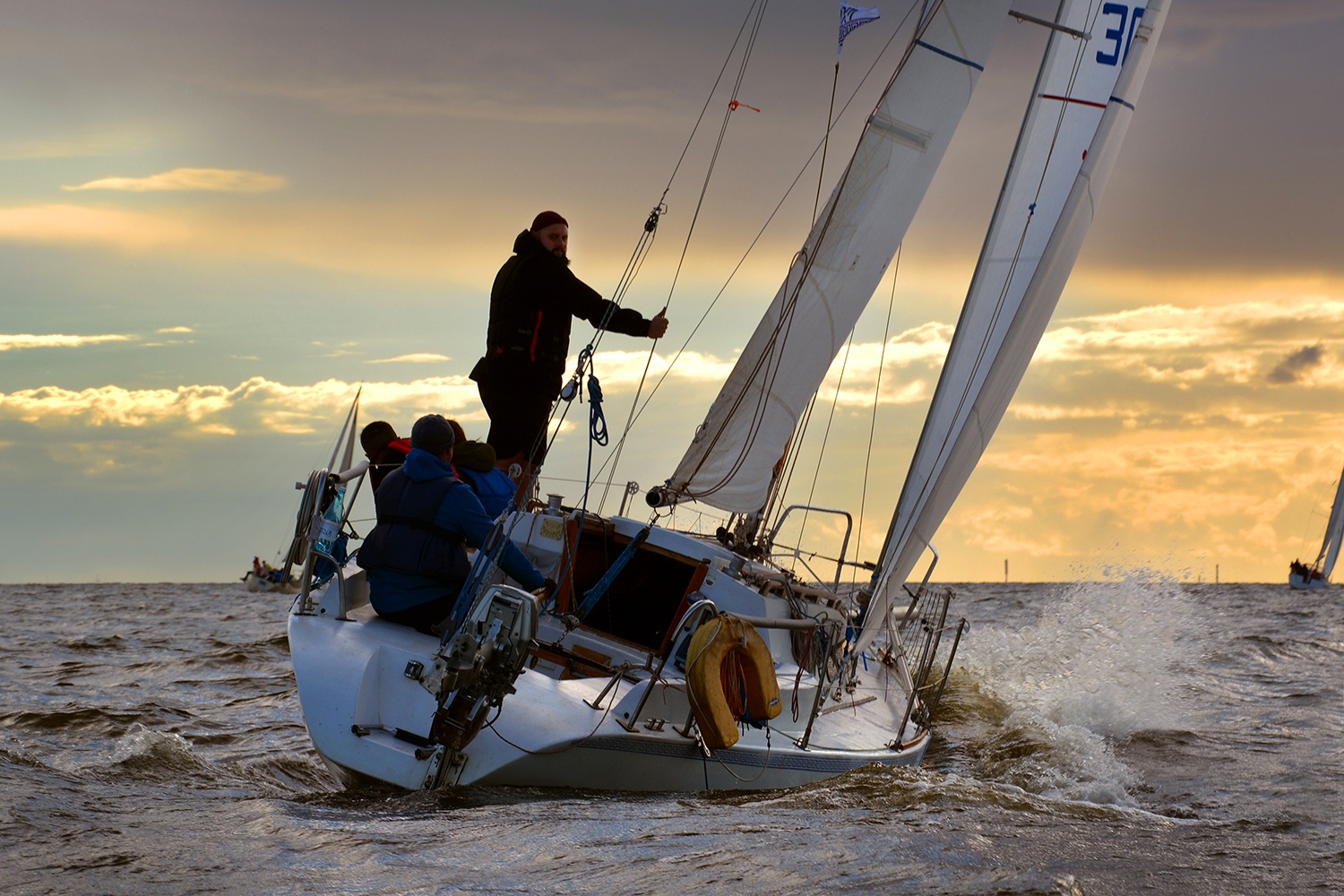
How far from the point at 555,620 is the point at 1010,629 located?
15529 millimetres

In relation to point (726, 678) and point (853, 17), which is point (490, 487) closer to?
point (726, 678)

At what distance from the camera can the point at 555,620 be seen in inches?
259

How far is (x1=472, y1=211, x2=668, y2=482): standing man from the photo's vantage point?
693 centimetres

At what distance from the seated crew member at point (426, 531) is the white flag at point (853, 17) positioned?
167 inches

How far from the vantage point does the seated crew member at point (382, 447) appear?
21.8 feet

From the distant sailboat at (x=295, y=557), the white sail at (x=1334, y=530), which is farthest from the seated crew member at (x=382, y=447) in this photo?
the white sail at (x=1334, y=530)

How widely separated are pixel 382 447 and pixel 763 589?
7.45ft

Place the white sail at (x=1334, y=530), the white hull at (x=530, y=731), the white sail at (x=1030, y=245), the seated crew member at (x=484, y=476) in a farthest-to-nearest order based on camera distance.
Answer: the white sail at (x=1334, y=530) → the white sail at (x=1030, y=245) → the seated crew member at (x=484, y=476) → the white hull at (x=530, y=731)

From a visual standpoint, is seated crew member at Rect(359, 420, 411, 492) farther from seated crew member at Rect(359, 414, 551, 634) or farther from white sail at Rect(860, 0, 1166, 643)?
white sail at Rect(860, 0, 1166, 643)

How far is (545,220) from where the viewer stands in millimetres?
7020

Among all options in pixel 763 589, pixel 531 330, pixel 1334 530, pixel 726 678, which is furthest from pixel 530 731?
pixel 1334 530

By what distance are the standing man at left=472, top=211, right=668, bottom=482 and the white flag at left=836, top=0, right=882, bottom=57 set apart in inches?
95.5

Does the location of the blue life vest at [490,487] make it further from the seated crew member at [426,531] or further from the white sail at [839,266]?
the white sail at [839,266]

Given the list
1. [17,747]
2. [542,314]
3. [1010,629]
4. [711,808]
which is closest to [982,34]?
[542,314]
